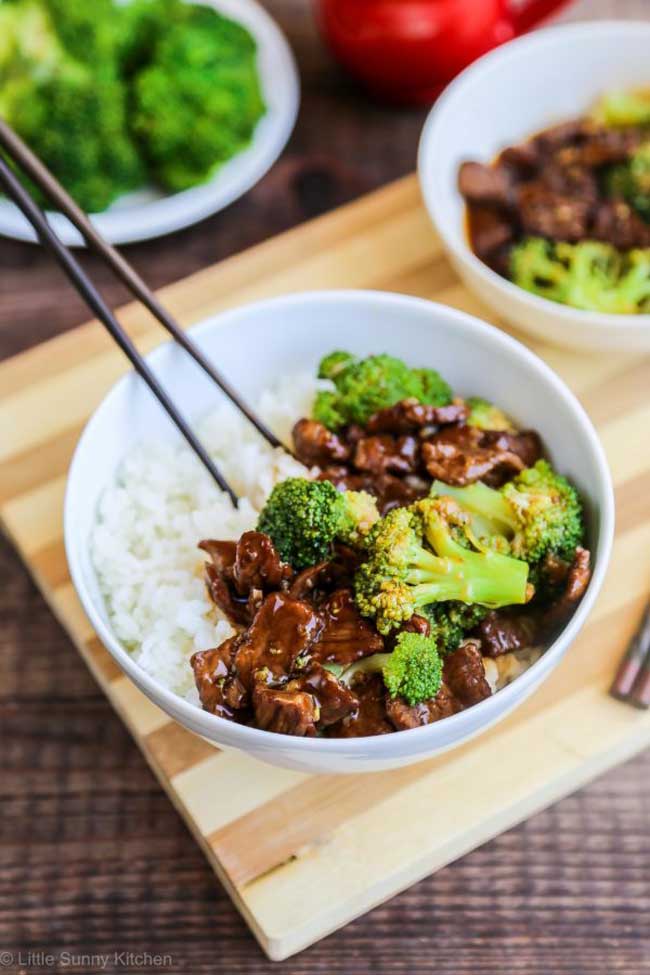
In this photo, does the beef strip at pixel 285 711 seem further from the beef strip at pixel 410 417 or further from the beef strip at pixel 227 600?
the beef strip at pixel 410 417

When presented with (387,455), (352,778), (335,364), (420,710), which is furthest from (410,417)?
(352,778)

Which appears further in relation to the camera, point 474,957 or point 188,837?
point 188,837

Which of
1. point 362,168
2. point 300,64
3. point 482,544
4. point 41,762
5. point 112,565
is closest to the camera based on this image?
point 482,544

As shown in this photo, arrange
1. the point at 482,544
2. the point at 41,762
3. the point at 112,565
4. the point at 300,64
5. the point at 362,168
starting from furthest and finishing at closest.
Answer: the point at 300,64, the point at 362,168, the point at 41,762, the point at 112,565, the point at 482,544

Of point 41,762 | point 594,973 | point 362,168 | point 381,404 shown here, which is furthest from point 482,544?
point 362,168

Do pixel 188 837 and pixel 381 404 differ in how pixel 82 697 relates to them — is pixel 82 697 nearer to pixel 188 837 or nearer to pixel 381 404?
pixel 188 837

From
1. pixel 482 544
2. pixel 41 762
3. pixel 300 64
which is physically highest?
pixel 300 64

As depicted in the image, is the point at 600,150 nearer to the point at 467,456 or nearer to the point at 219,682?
the point at 467,456

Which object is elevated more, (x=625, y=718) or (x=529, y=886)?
(x=625, y=718)
